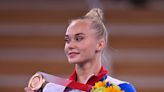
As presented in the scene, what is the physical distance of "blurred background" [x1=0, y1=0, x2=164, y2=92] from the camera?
4.14 meters

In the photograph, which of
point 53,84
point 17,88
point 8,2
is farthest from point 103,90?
point 8,2

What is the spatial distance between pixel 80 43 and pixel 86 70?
0.32ft

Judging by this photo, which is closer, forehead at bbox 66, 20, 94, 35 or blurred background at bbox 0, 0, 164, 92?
forehead at bbox 66, 20, 94, 35

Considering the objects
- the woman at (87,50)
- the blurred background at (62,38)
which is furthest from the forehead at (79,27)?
the blurred background at (62,38)

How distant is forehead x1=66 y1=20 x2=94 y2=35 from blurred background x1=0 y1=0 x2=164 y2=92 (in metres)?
2.52

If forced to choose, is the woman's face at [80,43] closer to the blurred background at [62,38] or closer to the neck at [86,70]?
the neck at [86,70]

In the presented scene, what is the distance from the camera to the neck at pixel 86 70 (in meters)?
1.52

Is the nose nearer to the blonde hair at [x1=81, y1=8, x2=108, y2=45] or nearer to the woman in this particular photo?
the woman

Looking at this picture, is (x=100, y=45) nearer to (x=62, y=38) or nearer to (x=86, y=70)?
(x=86, y=70)

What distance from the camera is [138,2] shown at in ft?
14.4

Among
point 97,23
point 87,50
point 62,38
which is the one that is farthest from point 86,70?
point 62,38

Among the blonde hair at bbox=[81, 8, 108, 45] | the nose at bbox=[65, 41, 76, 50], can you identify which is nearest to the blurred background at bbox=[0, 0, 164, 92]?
the blonde hair at bbox=[81, 8, 108, 45]

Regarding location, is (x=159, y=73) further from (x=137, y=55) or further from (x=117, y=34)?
(x=117, y=34)

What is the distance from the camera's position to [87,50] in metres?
1.50
